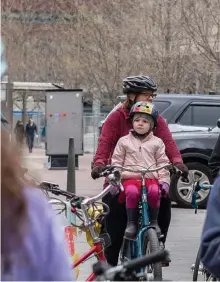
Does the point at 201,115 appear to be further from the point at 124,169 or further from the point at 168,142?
the point at 124,169

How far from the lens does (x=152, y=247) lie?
628 centimetres

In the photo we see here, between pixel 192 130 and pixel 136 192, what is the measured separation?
8789 millimetres

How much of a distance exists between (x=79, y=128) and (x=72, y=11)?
1700 cm

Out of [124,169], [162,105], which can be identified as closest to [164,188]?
[124,169]

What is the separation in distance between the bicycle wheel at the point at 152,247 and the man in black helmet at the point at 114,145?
309 mm

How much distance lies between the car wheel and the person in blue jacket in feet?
36.5

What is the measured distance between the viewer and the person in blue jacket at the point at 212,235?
9.70ft

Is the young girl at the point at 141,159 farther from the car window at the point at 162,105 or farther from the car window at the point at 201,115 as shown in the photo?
the car window at the point at 201,115

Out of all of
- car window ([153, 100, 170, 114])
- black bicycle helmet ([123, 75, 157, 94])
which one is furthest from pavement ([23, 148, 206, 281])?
car window ([153, 100, 170, 114])

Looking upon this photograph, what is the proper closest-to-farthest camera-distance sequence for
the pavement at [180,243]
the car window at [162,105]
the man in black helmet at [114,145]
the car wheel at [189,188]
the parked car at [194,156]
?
the man in black helmet at [114,145]
the pavement at [180,243]
the car wheel at [189,188]
the parked car at [194,156]
the car window at [162,105]

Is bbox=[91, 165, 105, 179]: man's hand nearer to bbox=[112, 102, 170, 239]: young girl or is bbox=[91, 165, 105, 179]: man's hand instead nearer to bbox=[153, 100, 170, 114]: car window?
bbox=[112, 102, 170, 239]: young girl

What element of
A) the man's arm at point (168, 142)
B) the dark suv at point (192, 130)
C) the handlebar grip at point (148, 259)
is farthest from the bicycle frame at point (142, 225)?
the dark suv at point (192, 130)

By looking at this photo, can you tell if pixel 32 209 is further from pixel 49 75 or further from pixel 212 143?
pixel 49 75

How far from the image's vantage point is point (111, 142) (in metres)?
6.94
